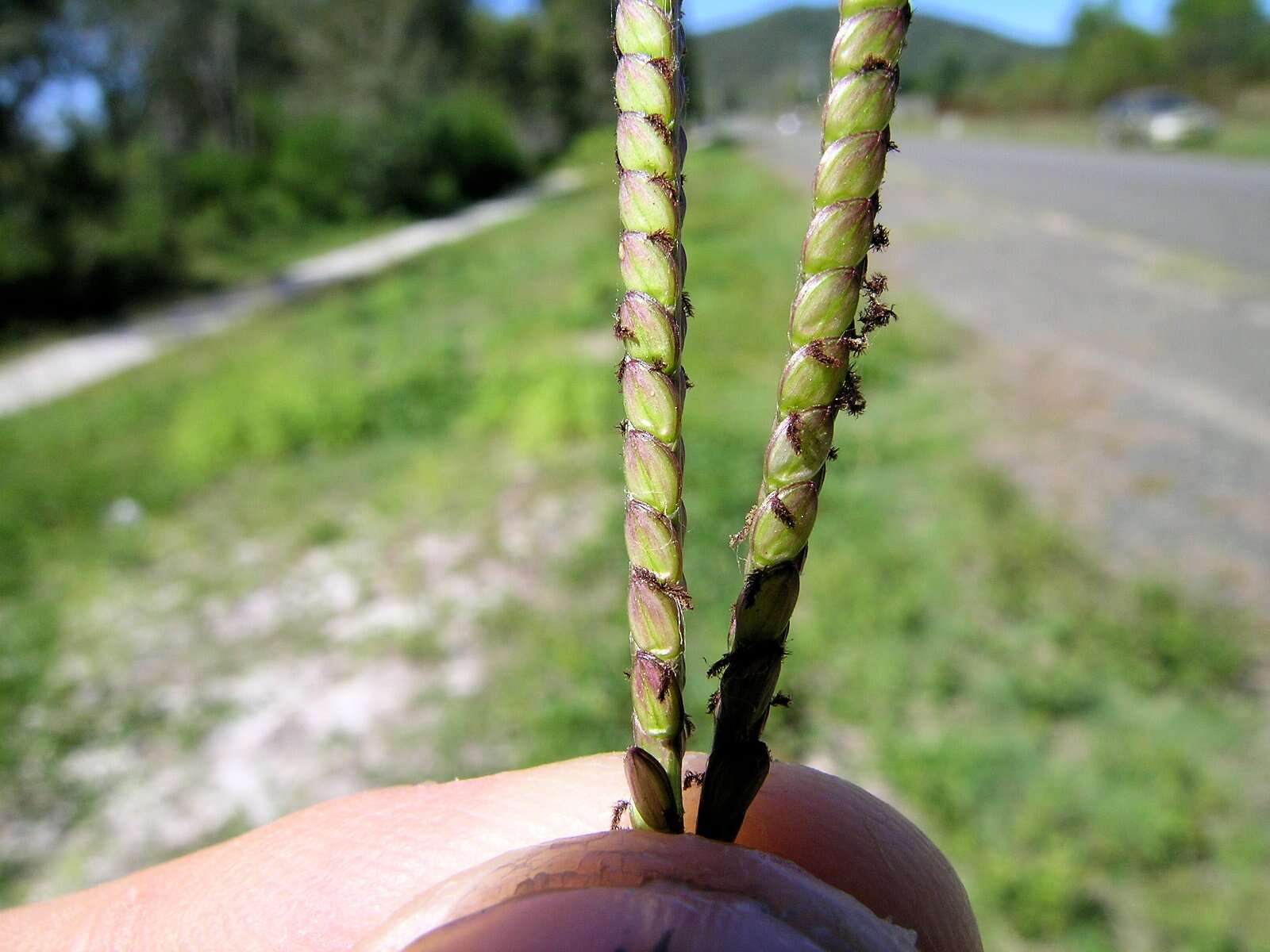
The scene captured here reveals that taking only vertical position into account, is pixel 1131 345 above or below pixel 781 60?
above

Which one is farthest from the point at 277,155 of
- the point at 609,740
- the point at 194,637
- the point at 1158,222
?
the point at 609,740

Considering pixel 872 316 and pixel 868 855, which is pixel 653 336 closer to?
pixel 872 316

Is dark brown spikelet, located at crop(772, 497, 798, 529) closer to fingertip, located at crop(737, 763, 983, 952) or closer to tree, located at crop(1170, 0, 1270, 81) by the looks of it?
fingertip, located at crop(737, 763, 983, 952)

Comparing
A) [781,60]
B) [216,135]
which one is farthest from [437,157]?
[781,60]

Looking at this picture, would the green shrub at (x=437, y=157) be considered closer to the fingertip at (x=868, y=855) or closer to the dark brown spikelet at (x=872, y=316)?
the fingertip at (x=868, y=855)

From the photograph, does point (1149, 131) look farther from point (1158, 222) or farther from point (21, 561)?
point (21, 561)
